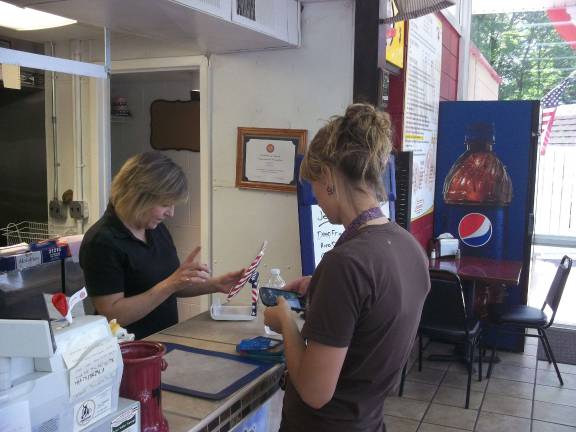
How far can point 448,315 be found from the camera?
3832 millimetres

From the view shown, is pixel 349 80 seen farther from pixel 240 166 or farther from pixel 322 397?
pixel 322 397

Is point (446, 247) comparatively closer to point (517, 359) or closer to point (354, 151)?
point (517, 359)

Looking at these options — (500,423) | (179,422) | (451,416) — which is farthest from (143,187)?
(500,423)

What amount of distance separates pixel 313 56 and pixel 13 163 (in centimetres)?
257

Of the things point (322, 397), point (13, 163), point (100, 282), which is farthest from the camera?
point (13, 163)

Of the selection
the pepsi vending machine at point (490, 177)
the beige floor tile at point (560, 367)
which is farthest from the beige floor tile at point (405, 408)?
the pepsi vending machine at point (490, 177)

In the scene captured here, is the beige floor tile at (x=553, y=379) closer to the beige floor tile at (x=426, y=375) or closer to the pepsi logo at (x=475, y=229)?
the beige floor tile at (x=426, y=375)

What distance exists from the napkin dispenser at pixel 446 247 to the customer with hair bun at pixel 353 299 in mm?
3222

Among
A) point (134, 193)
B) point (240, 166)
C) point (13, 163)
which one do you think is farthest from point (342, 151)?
point (13, 163)

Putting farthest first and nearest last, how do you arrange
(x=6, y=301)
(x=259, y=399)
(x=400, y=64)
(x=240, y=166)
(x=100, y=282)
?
(x=400, y=64)
(x=240, y=166)
(x=6, y=301)
(x=100, y=282)
(x=259, y=399)

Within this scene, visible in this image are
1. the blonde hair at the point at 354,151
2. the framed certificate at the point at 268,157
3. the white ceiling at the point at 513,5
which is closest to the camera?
the blonde hair at the point at 354,151

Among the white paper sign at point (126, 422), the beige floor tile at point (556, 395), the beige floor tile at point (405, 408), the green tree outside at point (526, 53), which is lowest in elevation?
the beige floor tile at point (405, 408)

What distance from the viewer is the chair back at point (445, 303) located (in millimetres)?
3680

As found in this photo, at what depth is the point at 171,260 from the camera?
7.64 feet
